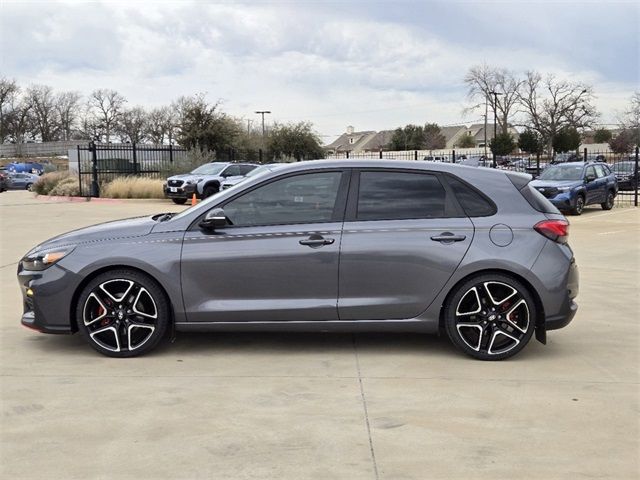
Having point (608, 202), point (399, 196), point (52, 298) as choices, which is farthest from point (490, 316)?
point (608, 202)

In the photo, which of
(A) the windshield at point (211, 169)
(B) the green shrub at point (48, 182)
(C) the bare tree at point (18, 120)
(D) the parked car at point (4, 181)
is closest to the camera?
(A) the windshield at point (211, 169)

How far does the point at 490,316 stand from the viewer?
5.19 m

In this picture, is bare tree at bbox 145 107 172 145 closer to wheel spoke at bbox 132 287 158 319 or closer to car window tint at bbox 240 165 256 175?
car window tint at bbox 240 165 256 175

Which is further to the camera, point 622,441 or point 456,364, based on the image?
point 456,364

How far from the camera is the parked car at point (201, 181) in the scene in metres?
23.1

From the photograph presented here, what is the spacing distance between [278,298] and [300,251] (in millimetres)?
422

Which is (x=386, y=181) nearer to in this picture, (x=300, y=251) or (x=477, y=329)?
(x=300, y=251)

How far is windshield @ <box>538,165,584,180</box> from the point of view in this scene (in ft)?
65.2

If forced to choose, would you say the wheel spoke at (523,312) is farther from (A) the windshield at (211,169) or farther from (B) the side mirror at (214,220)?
(A) the windshield at (211,169)

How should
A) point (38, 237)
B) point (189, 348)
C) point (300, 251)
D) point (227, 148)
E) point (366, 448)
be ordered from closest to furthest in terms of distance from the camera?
point (366, 448) → point (300, 251) → point (189, 348) → point (38, 237) → point (227, 148)

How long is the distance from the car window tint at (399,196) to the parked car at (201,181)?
18.2m

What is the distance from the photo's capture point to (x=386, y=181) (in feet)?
17.6

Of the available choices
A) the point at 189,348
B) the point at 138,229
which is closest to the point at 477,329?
the point at 189,348

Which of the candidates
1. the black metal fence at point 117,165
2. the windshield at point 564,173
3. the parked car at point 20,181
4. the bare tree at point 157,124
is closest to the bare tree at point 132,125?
the bare tree at point 157,124
